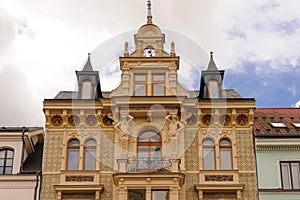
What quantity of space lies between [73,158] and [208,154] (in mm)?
7794

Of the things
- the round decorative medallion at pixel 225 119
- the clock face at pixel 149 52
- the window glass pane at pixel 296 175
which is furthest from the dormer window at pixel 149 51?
the window glass pane at pixel 296 175

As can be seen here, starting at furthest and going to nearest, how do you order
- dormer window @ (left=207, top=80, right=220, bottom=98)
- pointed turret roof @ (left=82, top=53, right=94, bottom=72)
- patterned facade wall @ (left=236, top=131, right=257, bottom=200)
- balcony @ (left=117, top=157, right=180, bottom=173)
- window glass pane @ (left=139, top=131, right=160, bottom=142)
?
1. pointed turret roof @ (left=82, top=53, right=94, bottom=72)
2. dormer window @ (left=207, top=80, right=220, bottom=98)
3. window glass pane @ (left=139, top=131, right=160, bottom=142)
4. patterned facade wall @ (left=236, top=131, right=257, bottom=200)
5. balcony @ (left=117, top=157, right=180, bottom=173)

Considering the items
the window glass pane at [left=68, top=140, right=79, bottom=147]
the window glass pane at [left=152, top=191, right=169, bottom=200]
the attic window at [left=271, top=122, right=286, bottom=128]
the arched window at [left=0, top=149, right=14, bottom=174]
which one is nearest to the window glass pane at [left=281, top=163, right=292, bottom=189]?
the attic window at [left=271, top=122, right=286, bottom=128]

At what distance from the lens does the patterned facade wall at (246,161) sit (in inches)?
1246

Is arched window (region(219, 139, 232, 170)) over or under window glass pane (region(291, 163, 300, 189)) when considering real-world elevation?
over

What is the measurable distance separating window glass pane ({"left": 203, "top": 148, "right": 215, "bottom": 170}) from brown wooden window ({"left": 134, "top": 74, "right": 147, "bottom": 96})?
16.4 feet

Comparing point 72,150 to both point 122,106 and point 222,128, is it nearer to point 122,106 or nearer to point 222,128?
point 122,106

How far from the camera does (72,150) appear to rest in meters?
33.3

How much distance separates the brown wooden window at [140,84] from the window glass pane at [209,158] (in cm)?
499

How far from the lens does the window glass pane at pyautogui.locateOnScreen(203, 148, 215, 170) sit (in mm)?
32688

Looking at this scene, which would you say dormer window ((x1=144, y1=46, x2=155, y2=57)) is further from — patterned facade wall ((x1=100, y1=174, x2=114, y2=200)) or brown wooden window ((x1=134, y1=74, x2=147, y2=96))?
patterned facade wall ((x1=100, y1=174, x2=114, y2=200))

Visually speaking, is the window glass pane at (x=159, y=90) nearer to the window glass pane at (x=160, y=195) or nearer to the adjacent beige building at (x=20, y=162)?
the window glass pane at (x=160, y=195)

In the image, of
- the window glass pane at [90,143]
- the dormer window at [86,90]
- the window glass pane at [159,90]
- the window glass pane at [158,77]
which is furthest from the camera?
the dormer window at [86,90]

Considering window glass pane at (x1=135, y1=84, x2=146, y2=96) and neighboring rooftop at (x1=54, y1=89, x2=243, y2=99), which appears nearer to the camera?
window glass pane at (x1=135, y1=84, x2=146, y2=96)
